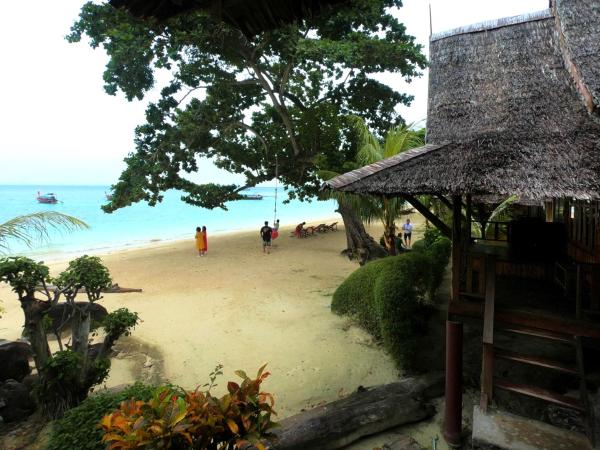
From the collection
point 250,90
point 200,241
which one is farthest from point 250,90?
point 200,241

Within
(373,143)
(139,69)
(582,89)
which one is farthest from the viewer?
(139,69)

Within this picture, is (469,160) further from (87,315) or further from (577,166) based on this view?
(87,315)

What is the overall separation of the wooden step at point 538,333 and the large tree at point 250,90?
28.4 ft

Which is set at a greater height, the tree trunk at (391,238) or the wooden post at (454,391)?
the tree trunk at (391,238)

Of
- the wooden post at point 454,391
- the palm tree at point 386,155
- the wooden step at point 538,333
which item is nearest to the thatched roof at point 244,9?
the wooden post at point 454,391

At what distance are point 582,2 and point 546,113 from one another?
1855mm

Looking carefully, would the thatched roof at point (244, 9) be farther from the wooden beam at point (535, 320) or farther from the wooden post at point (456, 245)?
the wooden beam at point (535, 320)

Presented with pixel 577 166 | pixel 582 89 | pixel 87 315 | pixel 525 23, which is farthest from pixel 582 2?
pixel 87 315

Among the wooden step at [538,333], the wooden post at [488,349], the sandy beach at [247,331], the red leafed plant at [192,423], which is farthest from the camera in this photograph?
the sandy beach at [247,331]

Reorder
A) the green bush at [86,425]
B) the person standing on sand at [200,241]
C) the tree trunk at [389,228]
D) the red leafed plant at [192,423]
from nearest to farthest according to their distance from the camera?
the red leafed plant at [192,423], the green bush at [86,425], the tree trunk at [389,228], the person standing on sand at [200,241]

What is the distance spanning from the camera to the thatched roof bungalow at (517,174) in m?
3.66

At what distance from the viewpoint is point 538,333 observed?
4.11 meters

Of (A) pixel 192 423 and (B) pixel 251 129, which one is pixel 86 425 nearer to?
(A) pixel 192 423

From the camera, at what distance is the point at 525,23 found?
629cm
